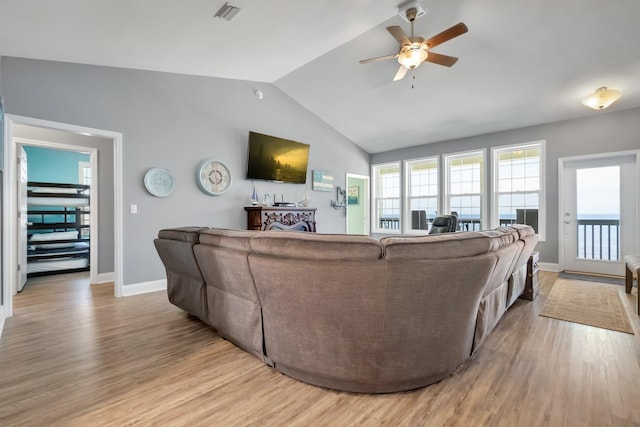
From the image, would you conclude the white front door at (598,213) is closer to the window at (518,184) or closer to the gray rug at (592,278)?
the gray rug at (592,278)

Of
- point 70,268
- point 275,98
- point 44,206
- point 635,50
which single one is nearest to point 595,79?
point 635,50

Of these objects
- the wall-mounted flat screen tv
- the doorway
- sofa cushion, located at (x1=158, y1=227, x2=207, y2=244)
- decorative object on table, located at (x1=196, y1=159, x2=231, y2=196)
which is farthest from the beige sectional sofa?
the doorway

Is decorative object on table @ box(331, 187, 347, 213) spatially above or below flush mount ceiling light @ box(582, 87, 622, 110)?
below

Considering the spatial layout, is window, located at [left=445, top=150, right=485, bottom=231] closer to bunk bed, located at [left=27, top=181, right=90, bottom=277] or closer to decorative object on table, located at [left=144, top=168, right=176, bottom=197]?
decorative object on table, located at [left=144, top=168, right=176, bottom=197]

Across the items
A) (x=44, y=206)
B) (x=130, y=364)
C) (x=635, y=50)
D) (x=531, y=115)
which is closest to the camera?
(x=130, y=364)

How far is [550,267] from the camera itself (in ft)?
16.2

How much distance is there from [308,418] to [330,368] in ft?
0.82

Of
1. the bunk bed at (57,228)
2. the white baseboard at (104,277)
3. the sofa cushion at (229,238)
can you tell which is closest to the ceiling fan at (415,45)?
the sofa cushion at (229,238)

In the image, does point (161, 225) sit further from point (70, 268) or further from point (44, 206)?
point (44, 206)

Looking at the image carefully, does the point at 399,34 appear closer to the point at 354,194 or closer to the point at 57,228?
the point at 354,194

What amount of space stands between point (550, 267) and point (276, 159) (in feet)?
16.7

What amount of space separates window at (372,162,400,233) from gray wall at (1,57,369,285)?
2746 millimetres

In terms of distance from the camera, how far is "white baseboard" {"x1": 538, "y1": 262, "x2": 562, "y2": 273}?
16.0 feet

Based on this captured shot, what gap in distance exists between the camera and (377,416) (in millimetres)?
1389
